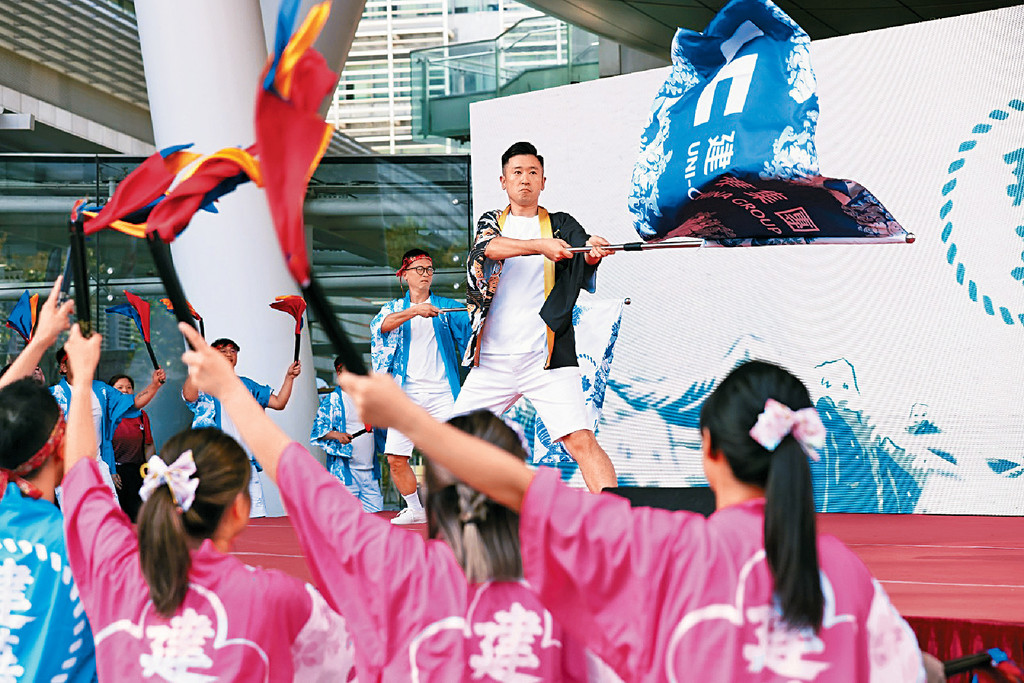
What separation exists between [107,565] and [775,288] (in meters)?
5.08

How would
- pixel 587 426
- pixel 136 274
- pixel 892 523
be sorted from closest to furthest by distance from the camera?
pixel 587 426 < pixel 892 523 < pixel 136 274

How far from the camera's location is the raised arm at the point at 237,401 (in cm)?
159

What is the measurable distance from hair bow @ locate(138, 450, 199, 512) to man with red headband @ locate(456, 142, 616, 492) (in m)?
2.55

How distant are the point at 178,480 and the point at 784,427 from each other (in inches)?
36.6

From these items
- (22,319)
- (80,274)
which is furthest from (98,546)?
(22,319)

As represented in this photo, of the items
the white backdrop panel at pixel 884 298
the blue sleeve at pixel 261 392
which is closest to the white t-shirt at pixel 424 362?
the blue sleeve at pixel 261 392

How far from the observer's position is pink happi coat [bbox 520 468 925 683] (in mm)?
1363

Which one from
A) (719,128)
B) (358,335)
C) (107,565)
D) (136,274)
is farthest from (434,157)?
(107,565)

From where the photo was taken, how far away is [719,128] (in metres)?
3.26

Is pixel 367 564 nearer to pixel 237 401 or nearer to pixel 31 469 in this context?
pixel 237 401

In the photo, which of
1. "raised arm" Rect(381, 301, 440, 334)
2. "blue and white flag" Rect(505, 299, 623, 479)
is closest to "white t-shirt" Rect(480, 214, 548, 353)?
"raised arm" Rect(381, 301, 440, 334)

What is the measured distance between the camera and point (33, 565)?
1964 mm

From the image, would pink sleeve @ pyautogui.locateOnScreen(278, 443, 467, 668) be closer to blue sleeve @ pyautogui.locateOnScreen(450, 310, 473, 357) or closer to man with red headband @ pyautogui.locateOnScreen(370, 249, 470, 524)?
man with red headband @ pyautogui.locateOnScreen(370, 249, 470, 524)

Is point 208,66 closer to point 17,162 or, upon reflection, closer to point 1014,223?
point 17,162
